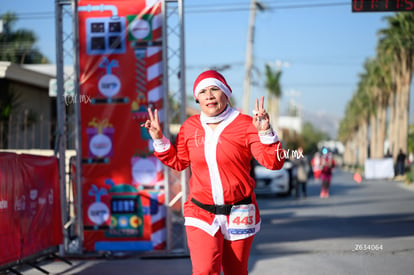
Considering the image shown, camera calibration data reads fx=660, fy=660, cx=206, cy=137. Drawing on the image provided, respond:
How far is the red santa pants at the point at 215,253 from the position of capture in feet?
15.1

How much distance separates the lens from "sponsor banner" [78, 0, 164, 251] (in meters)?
9.66

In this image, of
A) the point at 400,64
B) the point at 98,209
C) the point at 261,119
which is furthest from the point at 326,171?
the point at 400,64

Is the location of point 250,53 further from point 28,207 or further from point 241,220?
point 241,220

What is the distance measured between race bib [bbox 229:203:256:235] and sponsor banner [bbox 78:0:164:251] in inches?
197

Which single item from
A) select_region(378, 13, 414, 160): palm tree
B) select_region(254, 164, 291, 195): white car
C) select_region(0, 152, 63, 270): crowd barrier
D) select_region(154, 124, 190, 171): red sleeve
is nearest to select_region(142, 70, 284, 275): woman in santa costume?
select_region(154, 124, 190, 171): red sleeve

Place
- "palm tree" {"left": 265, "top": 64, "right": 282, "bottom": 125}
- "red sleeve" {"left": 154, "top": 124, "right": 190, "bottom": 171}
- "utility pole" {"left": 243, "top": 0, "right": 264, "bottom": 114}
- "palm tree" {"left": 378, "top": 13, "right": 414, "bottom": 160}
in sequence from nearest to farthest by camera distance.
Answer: "red sleeve" {"left": 154, "top": 124, "right": 190, "bottom": 171} → "utility pole" {"left": 243, "top": 0, "right": 264, "bottom": 114} → "palm tree" {"left": 378, "top": 13, "right": 414, "bottom": 160} → "palm tree" {"left": 265, "top": 64, "right": 282, "bottom": 125}

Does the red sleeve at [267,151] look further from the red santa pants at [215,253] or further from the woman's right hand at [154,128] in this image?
the woman's right hand at [154,128]

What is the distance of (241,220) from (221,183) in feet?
0.99

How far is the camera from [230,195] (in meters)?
4.71

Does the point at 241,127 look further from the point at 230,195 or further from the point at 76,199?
the point at 76,199

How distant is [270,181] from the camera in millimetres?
24469

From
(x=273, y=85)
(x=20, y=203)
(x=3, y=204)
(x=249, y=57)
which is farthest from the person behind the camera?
(x=273, y=85)

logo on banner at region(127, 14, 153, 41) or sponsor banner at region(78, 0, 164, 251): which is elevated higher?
logo on banner at region(127, 14, 153, 41)

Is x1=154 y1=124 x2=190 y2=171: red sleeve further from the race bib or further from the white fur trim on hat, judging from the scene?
the race bib
